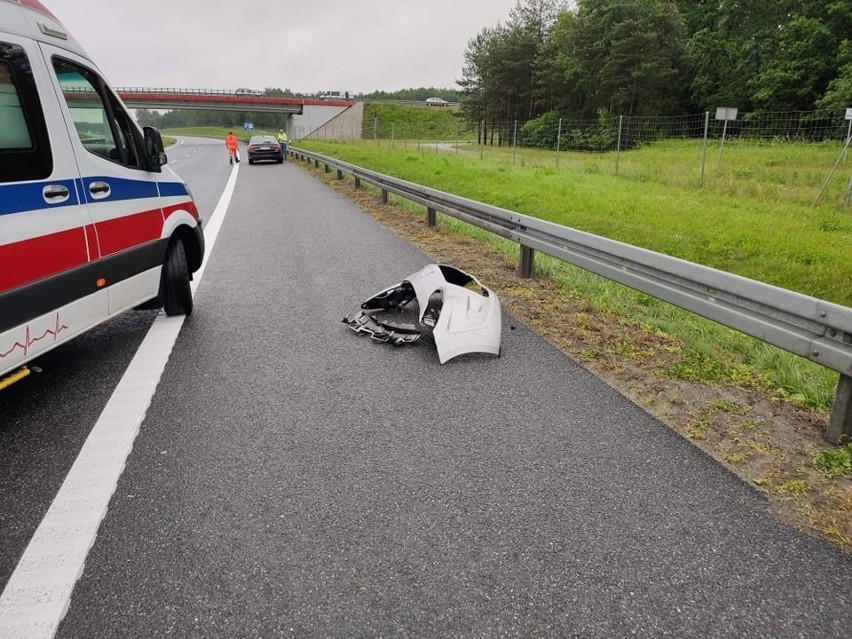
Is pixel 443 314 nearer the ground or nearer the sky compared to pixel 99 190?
nearer the ground

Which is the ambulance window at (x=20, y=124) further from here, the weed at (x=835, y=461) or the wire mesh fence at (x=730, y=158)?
the wire mesh fence at (x=730, y=158)

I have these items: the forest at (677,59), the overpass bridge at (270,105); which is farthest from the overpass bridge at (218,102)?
the forest at (677,59)

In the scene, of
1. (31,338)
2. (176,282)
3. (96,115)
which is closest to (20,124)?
(96,115)

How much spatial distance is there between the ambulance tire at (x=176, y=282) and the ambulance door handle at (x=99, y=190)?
3.53 ft

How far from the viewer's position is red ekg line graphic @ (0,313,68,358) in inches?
122

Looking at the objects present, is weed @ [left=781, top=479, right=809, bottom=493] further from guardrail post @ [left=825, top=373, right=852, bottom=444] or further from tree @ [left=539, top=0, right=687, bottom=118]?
tree @ [left=539, top=0, right=687, bottom=118]

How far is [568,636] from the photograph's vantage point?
195 centimetres

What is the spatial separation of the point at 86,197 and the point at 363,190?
1294cm

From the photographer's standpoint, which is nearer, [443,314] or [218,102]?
[443,314]

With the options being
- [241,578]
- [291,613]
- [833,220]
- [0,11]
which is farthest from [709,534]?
[833,220]

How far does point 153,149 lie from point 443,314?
8.75ft

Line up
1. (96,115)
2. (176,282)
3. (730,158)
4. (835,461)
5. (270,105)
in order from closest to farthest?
(835,461)
(96,115)
(176,282)
(730,158)
(270,105)

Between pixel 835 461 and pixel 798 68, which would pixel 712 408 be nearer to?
pixel 835 461

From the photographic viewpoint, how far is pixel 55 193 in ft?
11.3
